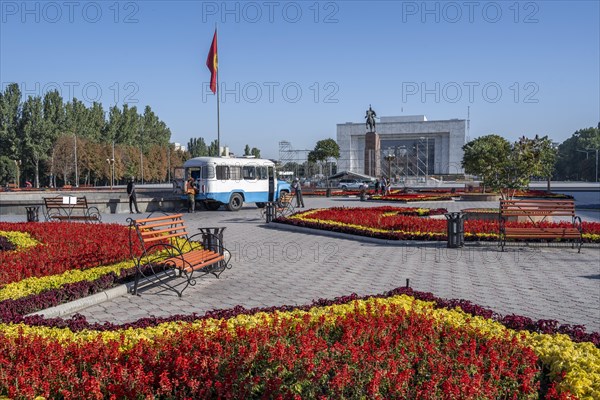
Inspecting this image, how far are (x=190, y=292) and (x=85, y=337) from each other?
294 centimetres

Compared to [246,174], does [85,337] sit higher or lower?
lower

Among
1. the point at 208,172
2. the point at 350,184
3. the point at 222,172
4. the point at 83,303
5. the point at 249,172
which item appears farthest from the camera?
the point at 350,184

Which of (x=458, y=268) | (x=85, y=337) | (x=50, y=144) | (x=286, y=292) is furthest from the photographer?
(x=50, y=144)

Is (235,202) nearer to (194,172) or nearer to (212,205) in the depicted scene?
(212,205)

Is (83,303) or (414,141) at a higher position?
(414,141)

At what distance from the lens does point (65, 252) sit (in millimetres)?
8664

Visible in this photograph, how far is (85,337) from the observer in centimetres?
461

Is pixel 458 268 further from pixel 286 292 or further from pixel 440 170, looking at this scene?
pixel 440 170

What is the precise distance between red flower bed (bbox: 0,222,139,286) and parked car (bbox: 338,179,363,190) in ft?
132

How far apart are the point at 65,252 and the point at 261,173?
15.3 metres

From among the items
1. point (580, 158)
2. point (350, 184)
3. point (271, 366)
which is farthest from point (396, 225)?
point (580, 158)

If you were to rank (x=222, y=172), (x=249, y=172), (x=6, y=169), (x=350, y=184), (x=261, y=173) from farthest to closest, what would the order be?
(x=6, y=169) → (x=350, y=184) → (x=261, y=173) → (x=249, y=172) → (x=222, y=172)

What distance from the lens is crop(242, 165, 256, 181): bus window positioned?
2302 centimetres

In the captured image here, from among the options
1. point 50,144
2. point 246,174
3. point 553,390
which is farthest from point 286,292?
point 50,144
